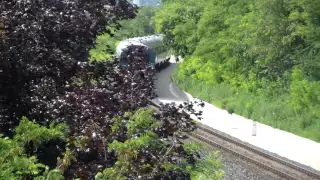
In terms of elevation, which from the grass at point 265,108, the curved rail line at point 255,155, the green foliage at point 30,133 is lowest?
the grass at point 265,108

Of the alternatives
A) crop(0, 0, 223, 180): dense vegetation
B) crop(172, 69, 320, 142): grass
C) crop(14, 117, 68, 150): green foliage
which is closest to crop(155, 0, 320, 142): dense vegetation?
crop(172, 69, 320, 142): grass

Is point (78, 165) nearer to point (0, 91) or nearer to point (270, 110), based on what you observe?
point (0, 91)

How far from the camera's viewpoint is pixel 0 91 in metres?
7.66

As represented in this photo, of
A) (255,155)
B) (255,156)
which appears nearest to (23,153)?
(255,156)

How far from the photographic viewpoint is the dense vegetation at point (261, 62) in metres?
25.2

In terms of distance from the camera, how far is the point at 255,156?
19438 millimetres

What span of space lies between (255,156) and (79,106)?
13106 millimetres

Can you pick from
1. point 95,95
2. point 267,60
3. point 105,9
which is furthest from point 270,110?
point 95,95

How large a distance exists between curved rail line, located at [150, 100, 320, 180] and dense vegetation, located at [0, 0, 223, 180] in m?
8.60

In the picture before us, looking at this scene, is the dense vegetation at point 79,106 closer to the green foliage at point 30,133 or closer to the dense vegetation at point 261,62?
the green foliage at point 30,133

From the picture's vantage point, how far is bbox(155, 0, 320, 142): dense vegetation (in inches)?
992

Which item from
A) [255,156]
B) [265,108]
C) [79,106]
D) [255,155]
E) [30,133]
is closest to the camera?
[30,133]

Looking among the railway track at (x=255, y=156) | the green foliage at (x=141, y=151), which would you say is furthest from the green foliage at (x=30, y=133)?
the railway track at (x=255, y=156)

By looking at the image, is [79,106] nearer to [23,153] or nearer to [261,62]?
[23,153]
